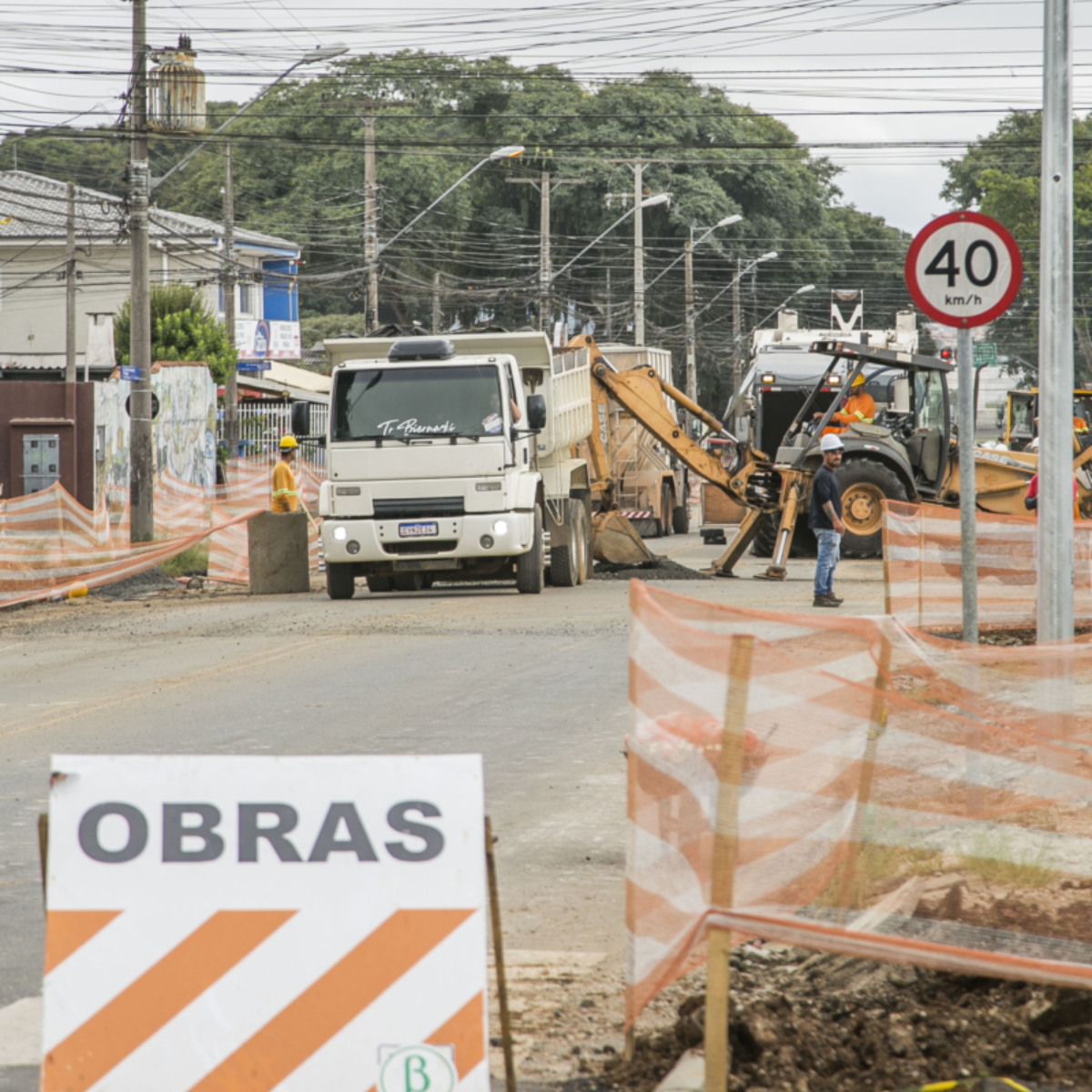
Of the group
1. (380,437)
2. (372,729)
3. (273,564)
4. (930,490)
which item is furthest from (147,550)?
(372,729)

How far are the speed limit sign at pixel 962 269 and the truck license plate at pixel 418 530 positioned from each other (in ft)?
34.3

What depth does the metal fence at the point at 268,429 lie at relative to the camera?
37.8 meters

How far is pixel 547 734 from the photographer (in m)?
10.2

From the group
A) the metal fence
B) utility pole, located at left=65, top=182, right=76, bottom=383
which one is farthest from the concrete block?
utility pole, located at left=65, top=182, right=76, bottom=383

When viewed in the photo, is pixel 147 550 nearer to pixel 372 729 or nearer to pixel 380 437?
pixel 380 437

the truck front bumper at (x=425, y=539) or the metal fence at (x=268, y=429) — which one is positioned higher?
the metal fence at (x=268, y=429)

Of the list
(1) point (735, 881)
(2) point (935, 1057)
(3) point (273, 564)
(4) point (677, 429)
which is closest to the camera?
(1) point (735, 881)

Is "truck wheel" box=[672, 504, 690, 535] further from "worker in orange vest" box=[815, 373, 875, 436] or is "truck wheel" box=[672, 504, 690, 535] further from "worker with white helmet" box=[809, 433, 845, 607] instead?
"worker with white helmet" box=[809, 433, 845, 607]

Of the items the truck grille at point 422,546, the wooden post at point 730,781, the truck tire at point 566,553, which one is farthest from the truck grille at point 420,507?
the wooden post at point 730,781

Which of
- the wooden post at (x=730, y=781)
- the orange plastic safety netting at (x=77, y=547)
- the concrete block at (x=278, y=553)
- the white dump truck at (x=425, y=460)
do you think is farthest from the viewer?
the concrete block at (x=278, y=553)

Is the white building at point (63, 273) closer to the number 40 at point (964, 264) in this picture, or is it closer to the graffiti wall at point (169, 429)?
the graffiti wall at point (169, 429)

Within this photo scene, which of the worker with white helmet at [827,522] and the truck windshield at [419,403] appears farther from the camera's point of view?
the truck windshield at [419,403]

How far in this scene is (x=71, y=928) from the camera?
371 cm

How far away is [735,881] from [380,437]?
15.4m
